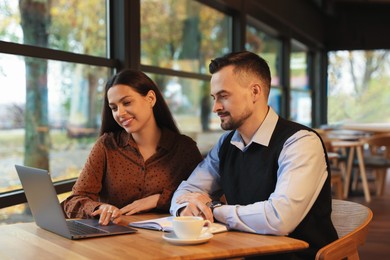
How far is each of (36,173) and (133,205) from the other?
0.56 m

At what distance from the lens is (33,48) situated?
3137 mm

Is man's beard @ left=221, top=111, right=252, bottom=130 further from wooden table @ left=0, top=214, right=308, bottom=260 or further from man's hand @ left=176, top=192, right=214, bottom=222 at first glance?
wooden table @ left=0, top=214, right=308, bottom=260

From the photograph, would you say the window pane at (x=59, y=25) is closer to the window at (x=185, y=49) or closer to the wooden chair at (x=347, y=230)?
the window at (x=185, y=49)

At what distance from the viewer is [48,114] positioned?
3.56 meters

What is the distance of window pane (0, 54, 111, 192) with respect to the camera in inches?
125

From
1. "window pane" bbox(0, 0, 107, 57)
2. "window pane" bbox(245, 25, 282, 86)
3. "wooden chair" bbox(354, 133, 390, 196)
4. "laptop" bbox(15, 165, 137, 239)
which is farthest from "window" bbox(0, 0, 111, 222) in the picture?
"window pane" bbox(245, 25, 282, 86)

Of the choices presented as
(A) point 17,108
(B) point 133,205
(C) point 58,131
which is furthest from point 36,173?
(C) point 58,131

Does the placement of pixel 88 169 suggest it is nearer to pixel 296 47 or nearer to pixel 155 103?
pixel 155 103

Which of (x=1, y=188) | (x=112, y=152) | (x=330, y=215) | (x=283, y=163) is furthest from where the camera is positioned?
(x=1, y=188)

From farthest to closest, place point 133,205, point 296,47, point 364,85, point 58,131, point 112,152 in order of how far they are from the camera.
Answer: point 364,85, point 296,47, point 58,131, point 112,152, point 133,205

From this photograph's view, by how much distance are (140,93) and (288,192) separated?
0.89 metres

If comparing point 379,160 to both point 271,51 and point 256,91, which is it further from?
point 256,91

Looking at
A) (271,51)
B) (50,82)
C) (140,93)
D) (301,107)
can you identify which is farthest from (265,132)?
(301,107)

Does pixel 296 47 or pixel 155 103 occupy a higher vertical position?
pixel 296 47
